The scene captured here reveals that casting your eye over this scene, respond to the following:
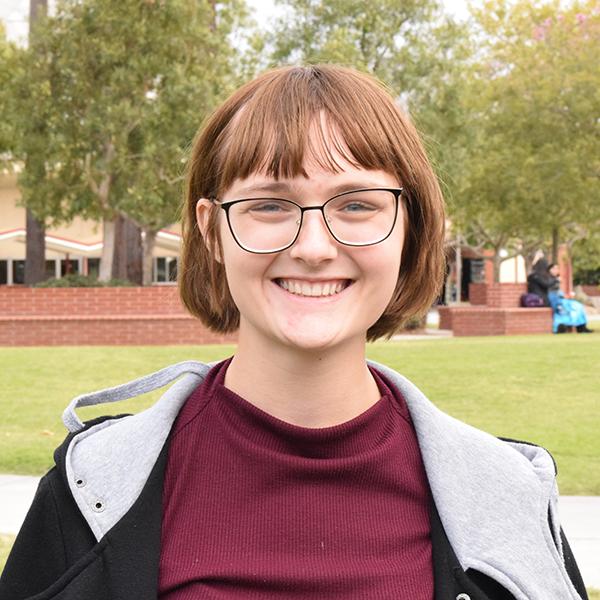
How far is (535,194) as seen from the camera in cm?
2627

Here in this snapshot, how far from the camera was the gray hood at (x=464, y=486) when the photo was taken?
1836 millimetres

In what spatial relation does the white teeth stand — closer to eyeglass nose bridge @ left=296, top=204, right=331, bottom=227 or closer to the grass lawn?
eyeglass nose bridge @ left=296, top=204, right=331, bottom=227

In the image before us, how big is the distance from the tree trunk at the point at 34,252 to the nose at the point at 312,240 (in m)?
21.0

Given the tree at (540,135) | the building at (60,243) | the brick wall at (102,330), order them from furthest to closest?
the building at (60,243) < the tree at (540,135) < the brick wall at (102,330)

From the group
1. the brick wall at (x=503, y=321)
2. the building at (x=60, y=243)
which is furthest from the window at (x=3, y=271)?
the brick wall at (x=503, y=321)

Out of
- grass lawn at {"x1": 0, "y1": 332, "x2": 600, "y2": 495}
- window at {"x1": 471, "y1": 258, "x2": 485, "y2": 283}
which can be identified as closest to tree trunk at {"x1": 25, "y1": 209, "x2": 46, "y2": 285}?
grass lawn at {"x1": 0, "y1": 332, "x2": 600, "y2": 495}

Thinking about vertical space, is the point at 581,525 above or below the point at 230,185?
below

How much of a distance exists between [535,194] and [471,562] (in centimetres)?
2524

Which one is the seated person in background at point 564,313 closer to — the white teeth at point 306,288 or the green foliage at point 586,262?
the white teeth at point 306,288

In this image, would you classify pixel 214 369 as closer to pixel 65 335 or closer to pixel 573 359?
pixel 573 359

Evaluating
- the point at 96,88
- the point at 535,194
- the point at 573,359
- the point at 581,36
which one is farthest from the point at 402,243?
the point at 581,36

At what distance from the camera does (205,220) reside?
6.65ft

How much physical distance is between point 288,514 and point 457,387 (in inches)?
358

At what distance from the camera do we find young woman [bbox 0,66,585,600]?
1.80 meters
